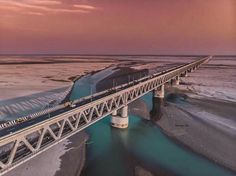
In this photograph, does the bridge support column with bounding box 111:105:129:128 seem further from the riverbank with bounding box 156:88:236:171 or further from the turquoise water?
the riverbank with bounding box 156:88:236:171

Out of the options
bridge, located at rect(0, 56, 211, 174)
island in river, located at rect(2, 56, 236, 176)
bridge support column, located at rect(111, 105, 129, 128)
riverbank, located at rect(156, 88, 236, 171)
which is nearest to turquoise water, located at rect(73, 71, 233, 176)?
island in river, located at rect(2, 56, 236, 176)

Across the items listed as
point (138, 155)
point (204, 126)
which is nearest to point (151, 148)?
point (138, 155)

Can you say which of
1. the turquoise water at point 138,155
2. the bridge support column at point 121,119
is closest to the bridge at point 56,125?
the bridge support column at point 121,119

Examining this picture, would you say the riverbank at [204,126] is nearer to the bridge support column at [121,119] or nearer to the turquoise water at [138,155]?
the turquoise water at [138,155]

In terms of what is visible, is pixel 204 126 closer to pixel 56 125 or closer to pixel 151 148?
pixel 151 148

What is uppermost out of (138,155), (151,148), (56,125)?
(56,125)

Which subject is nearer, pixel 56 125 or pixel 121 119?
pixel 56 125

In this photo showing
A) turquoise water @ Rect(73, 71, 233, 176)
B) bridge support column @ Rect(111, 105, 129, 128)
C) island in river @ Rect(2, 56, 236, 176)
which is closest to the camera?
island in river @ Rect(2, 56, 236, 176)
